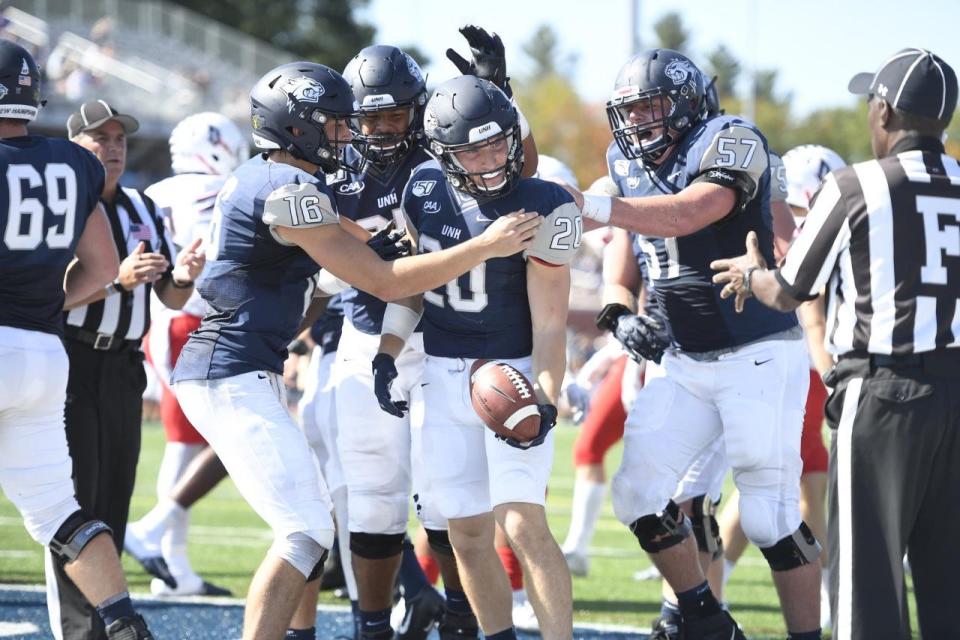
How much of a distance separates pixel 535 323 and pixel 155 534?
3.32 meters

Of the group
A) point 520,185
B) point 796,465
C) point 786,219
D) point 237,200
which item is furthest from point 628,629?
point 237,200

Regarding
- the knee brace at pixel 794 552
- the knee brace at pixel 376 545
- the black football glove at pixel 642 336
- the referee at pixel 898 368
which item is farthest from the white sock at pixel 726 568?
the referee at pixel 898 368

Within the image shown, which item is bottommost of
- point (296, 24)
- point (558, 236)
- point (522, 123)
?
point (558, 236)

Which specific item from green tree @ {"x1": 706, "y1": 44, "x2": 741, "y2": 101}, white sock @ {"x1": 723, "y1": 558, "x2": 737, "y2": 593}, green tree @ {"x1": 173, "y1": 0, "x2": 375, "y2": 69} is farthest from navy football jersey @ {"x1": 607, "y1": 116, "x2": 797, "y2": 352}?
green tree @ {"x1": 706, "y1": 44, "x2": 741, "y2": 101}

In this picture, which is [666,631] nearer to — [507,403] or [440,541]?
[440,541]

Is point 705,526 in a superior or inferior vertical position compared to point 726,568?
superior

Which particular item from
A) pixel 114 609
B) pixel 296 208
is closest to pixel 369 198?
pixel 296 208

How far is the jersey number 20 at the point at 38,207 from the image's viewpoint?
14.5 ft

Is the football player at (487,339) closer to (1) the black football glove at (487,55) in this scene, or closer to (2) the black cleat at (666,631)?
(1) the black football glove at (487,55)

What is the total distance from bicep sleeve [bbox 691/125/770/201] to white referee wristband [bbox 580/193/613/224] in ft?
1.39

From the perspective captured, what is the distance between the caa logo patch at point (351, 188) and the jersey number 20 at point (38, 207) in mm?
1175

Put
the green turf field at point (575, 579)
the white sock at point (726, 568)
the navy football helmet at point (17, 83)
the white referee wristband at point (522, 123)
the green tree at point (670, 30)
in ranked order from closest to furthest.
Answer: the navy football helmet at point (17, 83), the white referee wristband at point (522, 123), the white sock at point (726, 568), the green turf field at point (575, 579), the green tree at point (670, 30)

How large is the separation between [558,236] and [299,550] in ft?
4.60

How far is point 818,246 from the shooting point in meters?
4.03
